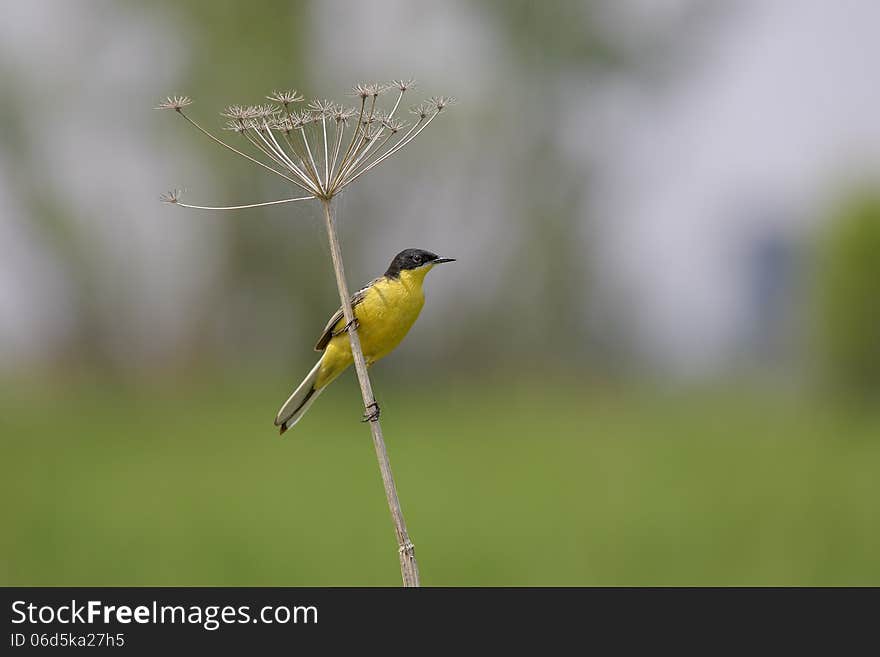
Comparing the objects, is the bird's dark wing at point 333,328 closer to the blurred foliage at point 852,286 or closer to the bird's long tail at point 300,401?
the bird's long tail at point 300,401

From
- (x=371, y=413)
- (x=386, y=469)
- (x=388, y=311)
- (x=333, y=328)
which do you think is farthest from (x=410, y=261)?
(x=386, y=469)

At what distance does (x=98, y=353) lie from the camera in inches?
1193

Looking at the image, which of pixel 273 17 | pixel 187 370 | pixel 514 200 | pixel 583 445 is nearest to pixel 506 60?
pixel 514 200

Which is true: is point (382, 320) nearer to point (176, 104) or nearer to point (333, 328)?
point (333, 328)

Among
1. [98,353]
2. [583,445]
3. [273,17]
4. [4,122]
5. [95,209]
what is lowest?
[583,445]

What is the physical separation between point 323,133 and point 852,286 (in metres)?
22.1

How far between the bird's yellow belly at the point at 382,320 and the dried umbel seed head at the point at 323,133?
99 cm

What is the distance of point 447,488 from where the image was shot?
2278 cm

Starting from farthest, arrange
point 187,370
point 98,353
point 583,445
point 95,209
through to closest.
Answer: point 187,370 → point 98,353 → point 95,209 → point 583,445

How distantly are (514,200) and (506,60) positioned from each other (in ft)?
12.5

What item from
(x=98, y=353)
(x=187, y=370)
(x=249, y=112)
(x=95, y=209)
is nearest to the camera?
(x=249, y=112)

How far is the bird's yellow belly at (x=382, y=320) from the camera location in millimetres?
3496

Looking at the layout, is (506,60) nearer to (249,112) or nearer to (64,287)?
(64,287)

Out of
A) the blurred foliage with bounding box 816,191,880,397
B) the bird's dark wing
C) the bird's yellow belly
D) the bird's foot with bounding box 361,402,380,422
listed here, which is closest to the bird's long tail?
the bird's dark wing
